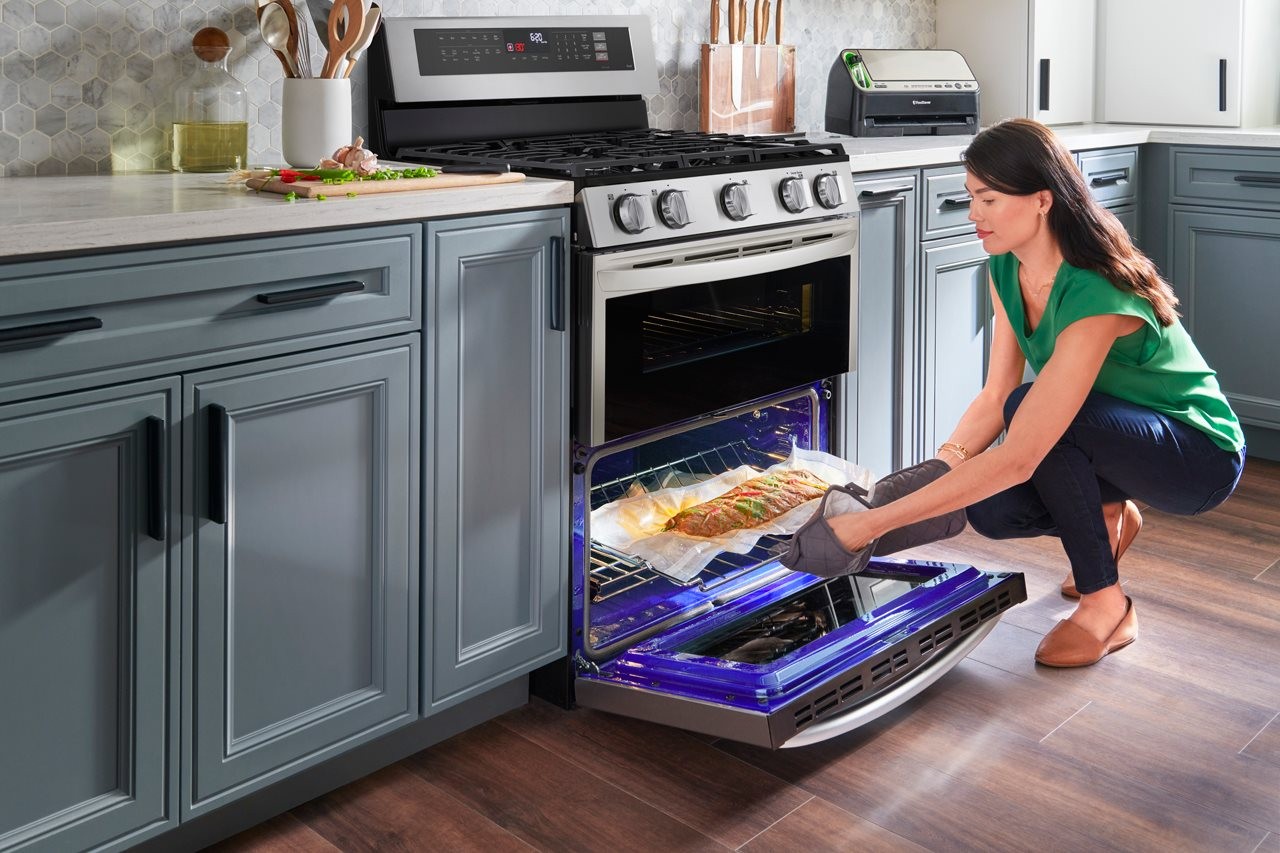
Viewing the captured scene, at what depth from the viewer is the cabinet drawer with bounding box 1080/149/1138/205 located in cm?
362

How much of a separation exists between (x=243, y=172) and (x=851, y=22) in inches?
83.9

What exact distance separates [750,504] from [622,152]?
0.71 m

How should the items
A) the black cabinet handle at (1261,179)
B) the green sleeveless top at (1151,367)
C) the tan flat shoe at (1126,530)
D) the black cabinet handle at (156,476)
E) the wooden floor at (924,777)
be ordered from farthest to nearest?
1. the black cabinet handle at (1261,179)
2. the tan flat shoe at (1126,530)
3. the green sleeveless top at (1151,367)
4. the wooden floor at (924,777)
5. the black cabinet handle at (156,476)

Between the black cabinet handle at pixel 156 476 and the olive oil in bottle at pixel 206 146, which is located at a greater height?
the olive oil in bottle at pixel 206 146

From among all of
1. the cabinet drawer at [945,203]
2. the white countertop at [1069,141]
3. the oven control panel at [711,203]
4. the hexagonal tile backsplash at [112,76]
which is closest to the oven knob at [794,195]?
the oven control panel at [711,203]

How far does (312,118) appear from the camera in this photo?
7.21 ft

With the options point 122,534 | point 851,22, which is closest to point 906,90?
point 851,22

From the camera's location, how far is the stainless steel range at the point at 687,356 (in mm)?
2156

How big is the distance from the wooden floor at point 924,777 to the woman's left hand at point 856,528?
1.05 ft

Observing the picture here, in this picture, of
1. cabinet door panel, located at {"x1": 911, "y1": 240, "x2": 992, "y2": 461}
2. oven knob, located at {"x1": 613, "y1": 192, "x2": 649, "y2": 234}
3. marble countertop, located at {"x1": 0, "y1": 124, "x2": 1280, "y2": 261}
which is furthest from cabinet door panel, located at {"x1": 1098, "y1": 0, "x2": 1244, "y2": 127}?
marble countertop, located at {"x1": 0, "y1": 124, "x2": 1280, "y2": 261}

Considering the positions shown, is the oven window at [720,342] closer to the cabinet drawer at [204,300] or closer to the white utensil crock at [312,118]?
the cabinet drawer at [204,300]

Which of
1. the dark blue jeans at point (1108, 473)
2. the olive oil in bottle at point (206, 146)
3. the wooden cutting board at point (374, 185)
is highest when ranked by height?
the olive oil in bottle at point (206, 146)

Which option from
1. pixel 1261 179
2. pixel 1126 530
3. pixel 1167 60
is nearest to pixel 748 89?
pixel 1126 530

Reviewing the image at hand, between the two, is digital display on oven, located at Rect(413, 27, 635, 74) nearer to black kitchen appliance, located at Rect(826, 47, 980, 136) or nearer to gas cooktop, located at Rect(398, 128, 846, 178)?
gas cooktop, located at Rect(398, 128, 846, 178)
